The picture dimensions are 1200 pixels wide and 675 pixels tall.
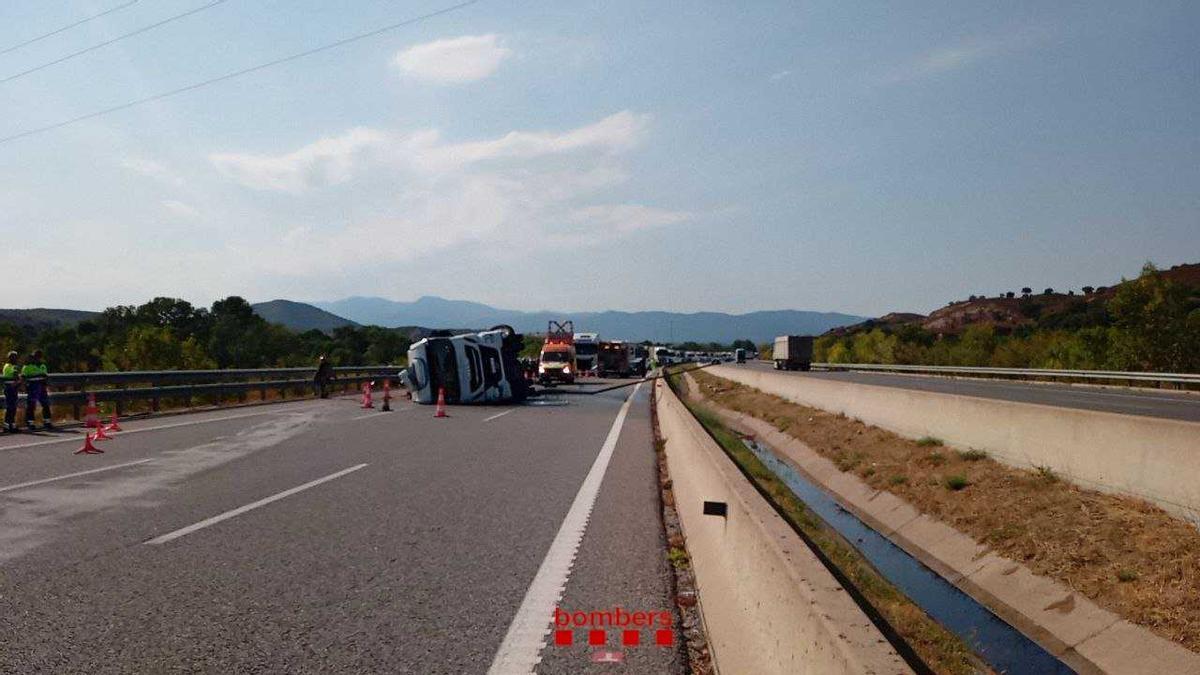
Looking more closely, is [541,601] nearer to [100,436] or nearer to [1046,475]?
[1046,475]

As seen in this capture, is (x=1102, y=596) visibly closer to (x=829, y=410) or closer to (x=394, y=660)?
(x=394, y=660)

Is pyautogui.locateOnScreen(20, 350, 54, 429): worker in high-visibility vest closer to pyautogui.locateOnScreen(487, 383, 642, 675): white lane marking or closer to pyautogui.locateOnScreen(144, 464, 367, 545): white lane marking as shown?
pyautogui.locateOnScreen(144, 464, 367, 545): white lane marking

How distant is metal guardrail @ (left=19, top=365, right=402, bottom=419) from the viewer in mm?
19453

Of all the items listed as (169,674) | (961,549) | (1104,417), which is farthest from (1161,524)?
(169,674)

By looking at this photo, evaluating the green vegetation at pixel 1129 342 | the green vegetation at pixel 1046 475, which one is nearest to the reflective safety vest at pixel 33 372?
the green vegetation at pixel 1046 475

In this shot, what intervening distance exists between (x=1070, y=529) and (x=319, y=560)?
812 centimetres

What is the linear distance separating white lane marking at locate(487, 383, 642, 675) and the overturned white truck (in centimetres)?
1787

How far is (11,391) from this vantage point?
56.0 ft

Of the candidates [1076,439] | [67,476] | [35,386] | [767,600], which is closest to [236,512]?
[67,476]

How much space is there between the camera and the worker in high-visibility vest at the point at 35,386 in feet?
57.4

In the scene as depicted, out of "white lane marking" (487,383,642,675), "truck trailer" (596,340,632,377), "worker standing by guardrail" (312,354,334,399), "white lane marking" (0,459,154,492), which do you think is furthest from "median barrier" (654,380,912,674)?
"truck trailer" (596,340,632,377)

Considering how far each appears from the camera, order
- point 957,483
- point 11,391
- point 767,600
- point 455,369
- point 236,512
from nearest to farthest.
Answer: point 767,600 → point 236,512 → point 957,483 → point 11,391 → point 455,369

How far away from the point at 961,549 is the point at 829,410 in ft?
44.2

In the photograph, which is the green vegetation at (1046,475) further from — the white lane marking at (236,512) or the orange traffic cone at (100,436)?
the orange traffic cone at (100,436)
